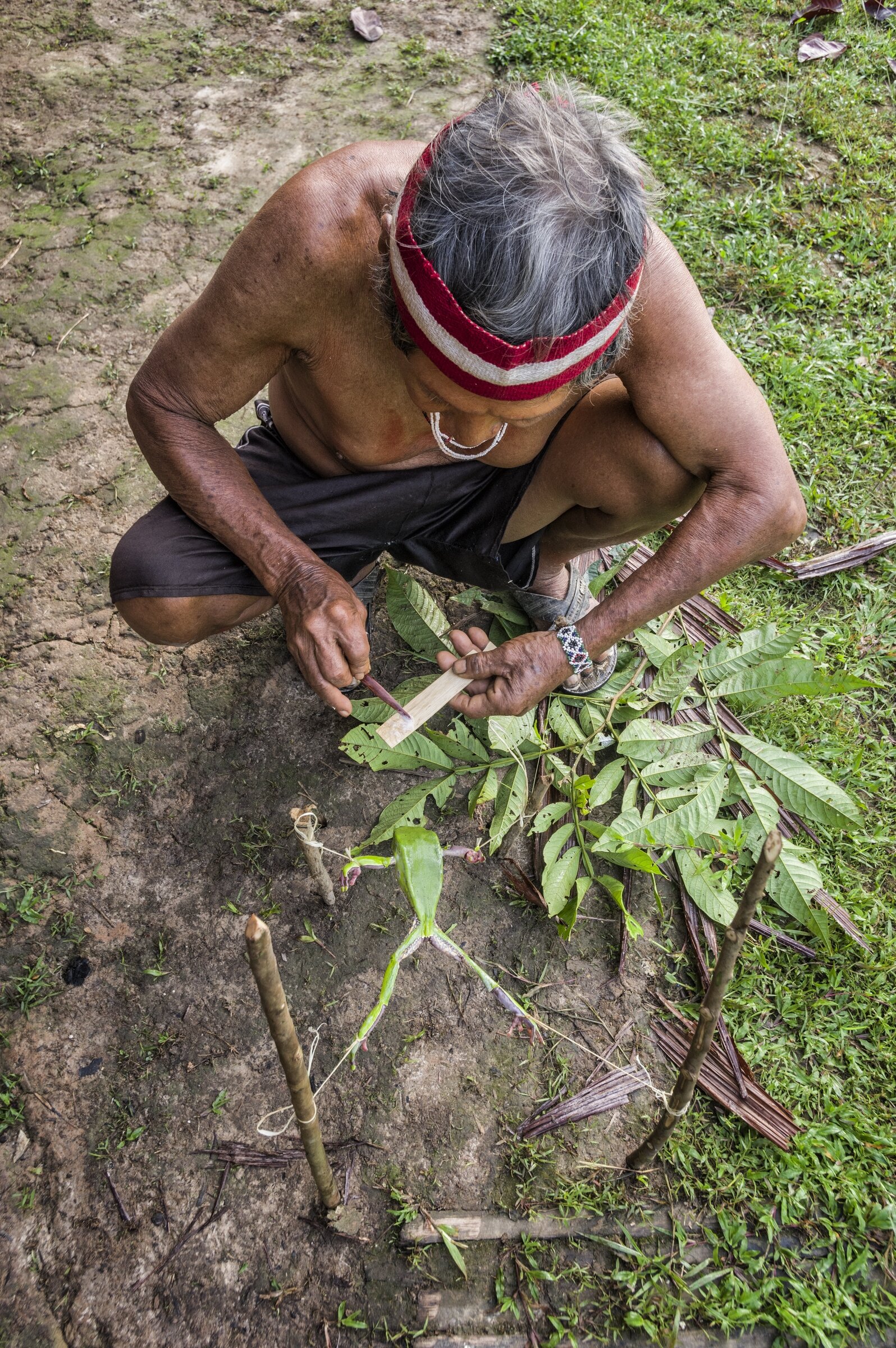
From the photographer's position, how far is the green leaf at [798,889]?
194 cm

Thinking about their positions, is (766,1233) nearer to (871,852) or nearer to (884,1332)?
(884,1332)

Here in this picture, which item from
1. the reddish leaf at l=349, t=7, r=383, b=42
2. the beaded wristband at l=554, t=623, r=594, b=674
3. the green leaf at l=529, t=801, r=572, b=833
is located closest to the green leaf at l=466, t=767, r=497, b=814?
the green leaf at l=529, t=801, r=572, b=833

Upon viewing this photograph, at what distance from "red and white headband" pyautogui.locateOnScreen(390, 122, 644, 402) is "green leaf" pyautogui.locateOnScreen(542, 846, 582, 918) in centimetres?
106

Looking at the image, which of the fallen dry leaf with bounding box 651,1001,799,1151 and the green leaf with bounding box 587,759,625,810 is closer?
the fallen dry leaf with bounding box 651,1001,799,1151

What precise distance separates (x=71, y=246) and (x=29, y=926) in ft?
8.23

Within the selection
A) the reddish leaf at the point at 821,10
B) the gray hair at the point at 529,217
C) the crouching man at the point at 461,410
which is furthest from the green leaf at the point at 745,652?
the reddish leaf at the point at 821,10

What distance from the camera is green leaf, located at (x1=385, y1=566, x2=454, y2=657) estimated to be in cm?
221

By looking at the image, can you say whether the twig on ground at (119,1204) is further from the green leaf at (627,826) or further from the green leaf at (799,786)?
the green leaf at (799,786)

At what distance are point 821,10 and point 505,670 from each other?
395 centimetres

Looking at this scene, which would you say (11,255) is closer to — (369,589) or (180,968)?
(369,589)

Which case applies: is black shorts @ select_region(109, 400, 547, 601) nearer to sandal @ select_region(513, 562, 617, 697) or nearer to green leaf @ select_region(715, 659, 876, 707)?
sandal @ select_region(513, 562, 617, 697)

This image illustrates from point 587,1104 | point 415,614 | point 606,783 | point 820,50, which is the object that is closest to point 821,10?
point 820,50

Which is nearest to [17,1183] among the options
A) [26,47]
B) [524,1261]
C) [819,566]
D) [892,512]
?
[524,1261]

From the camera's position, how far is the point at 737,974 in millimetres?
1955
